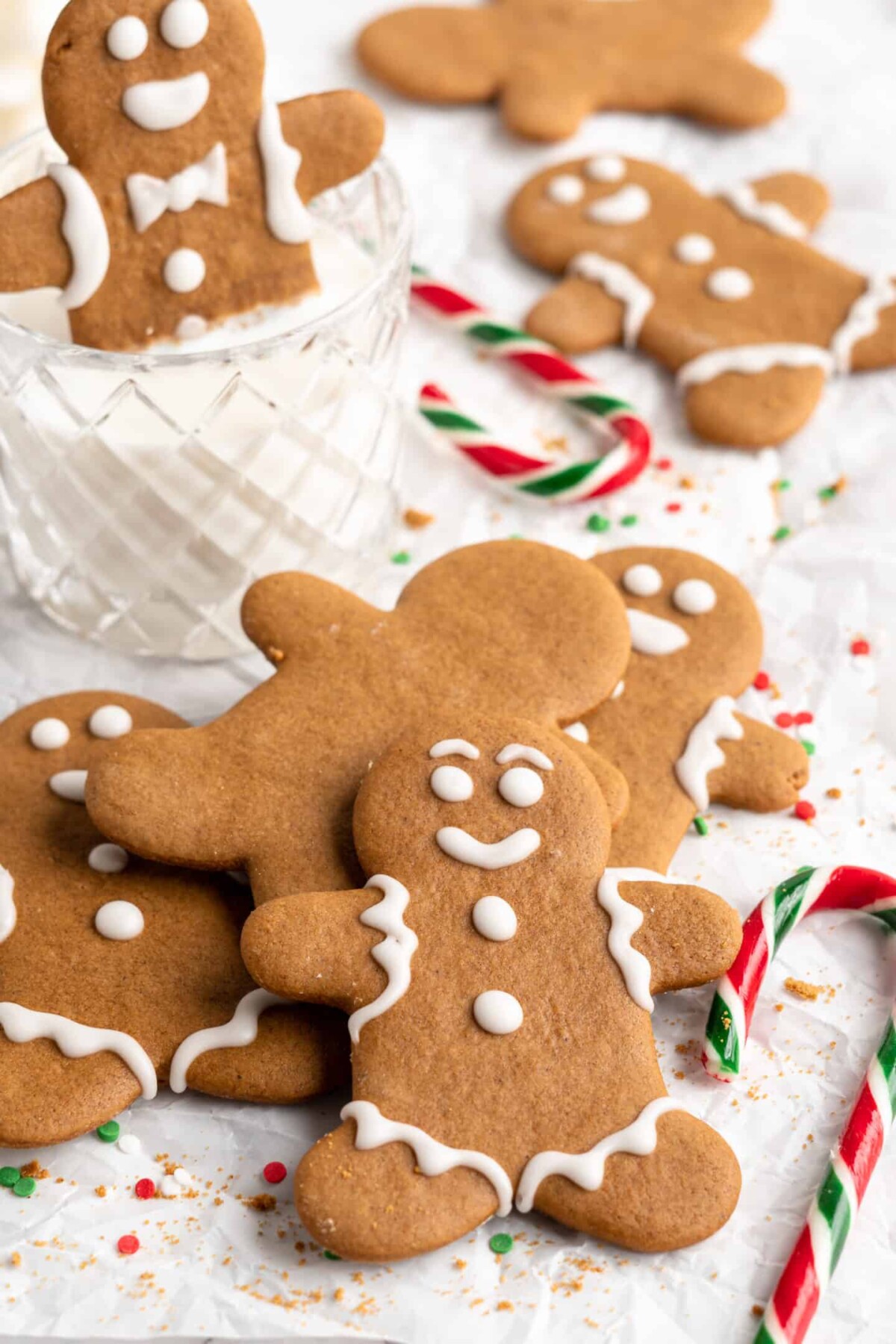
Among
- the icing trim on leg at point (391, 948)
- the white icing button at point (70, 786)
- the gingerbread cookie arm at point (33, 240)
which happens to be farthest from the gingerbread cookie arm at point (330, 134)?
the icing trim on leg at point (391, 948)

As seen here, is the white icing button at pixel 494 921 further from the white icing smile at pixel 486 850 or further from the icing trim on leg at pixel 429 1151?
the icing trim on leg at pixel 429 1151

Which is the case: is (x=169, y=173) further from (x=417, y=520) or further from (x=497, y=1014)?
(x=497, y=1014)

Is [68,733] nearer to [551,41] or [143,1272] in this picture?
[143,1272]

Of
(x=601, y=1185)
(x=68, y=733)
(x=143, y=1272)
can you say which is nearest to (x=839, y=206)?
(x=68, y=733)

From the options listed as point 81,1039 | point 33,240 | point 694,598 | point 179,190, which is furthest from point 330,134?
point 81,1039

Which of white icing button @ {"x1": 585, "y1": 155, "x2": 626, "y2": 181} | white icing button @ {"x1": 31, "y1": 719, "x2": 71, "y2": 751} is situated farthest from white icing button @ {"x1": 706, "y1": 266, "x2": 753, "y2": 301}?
white icing button @ {"x1": 31, "y1": 719, "x2": 71, "y2": 751}

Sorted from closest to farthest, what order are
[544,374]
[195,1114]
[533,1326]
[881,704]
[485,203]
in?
[533,1326] → [195,1114] → [881,704] → [544,374] → [485,203]
